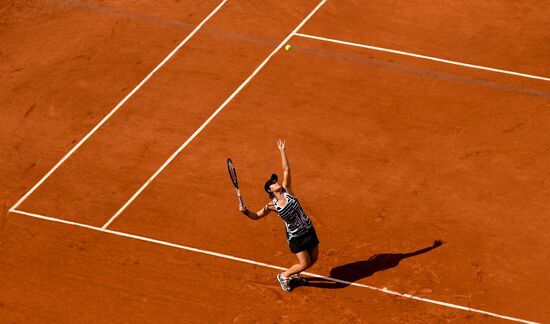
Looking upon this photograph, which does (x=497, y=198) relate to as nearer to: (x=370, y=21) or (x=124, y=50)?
(x=370, y=21)

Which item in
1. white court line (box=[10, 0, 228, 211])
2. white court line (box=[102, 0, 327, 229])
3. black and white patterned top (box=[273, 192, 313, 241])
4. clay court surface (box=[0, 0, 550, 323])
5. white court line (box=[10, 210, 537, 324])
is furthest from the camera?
white court line (box=[10, 0, 228, 211])

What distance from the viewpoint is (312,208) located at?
17.8 m

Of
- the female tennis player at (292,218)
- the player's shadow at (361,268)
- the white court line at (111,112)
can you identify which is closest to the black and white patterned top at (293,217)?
the female tennis player at (292,218)

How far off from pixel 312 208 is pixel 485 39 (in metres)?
7.65

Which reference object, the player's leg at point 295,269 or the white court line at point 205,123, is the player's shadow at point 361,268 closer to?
the player's leg at point 295,269

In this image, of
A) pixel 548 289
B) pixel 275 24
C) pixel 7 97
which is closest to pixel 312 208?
pixel 548 289

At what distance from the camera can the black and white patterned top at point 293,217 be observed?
15.2 meters

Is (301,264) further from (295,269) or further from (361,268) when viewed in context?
(361,268)

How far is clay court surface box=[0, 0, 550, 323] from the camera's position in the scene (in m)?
16.2

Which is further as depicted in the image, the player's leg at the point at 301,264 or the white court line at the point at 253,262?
the player's leg at the point at 301,264

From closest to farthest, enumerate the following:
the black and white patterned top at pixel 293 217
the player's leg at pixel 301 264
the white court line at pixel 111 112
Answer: the black and white patterned top at pixel 293 217 → the player's leg at pixel 301 264 → the white court line at pixel 111 112

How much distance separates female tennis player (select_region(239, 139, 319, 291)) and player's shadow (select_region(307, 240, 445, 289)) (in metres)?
0.65

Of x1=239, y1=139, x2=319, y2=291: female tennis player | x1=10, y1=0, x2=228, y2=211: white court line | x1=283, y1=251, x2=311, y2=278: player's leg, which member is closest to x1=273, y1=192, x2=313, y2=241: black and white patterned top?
x1=239, y1=139, x2=319, y2=291: female tennis player

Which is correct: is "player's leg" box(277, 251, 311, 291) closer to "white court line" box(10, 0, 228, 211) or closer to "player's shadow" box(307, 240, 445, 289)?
"player's shadow" box(307, 240, 445, 289)
